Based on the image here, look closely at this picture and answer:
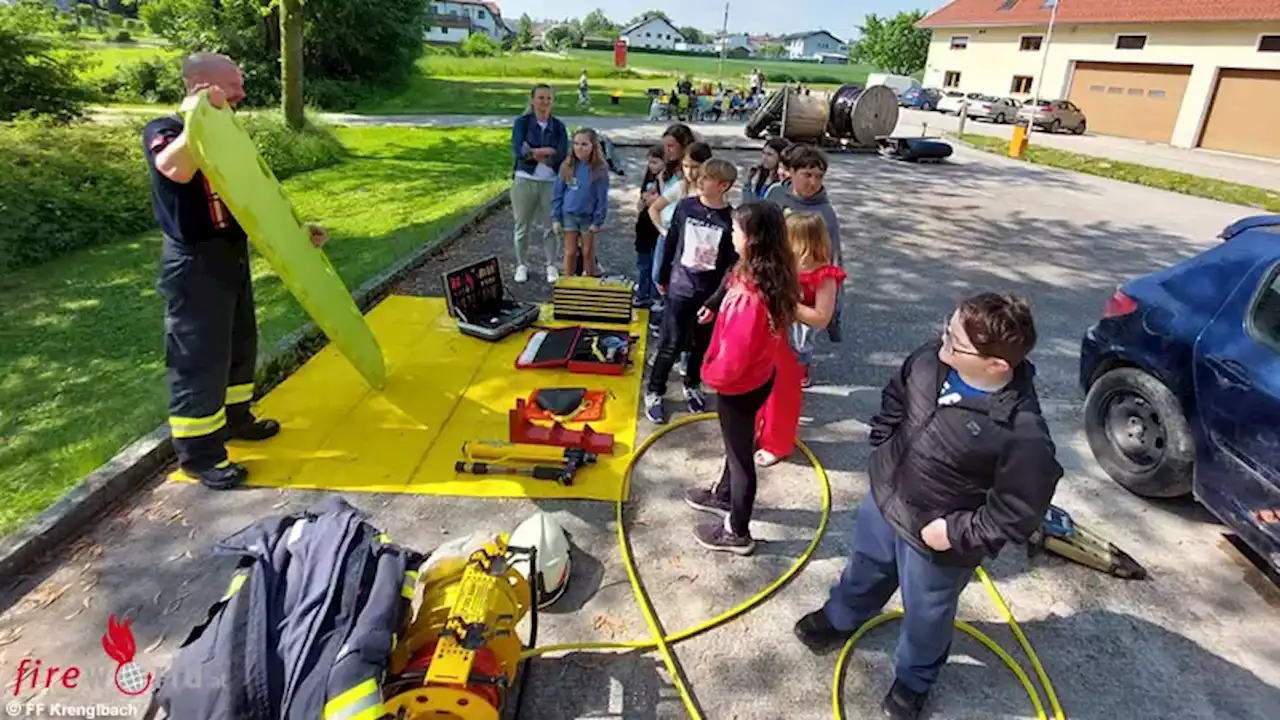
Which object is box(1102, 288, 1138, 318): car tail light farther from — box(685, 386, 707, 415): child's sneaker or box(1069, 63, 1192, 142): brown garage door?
box(1069, 63, 1192, 142): brown garage door

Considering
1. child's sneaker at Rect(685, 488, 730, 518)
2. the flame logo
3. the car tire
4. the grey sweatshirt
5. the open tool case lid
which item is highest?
the grey sweatshirt

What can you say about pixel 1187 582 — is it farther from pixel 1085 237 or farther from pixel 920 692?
pixel 1085 237

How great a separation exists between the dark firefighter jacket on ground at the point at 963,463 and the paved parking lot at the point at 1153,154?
2040 centimetres

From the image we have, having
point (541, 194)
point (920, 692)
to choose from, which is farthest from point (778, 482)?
point (541, 194)

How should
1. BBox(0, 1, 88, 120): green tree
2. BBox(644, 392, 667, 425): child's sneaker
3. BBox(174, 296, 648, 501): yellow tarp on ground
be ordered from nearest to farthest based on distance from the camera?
1. BBox(174, 296, 648, 501): yellow tarp on ground
2. BBox(644, 392, 667, 425): child's sneaker
3. BBox(0, 1, 88, 120): green tree

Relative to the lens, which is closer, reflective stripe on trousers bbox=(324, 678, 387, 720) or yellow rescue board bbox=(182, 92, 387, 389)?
reflective stripe on trousers bbox=(324, 678, 387, 720)

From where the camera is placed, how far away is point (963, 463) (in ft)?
7.39

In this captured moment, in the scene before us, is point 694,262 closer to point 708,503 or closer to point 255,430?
point 708,503

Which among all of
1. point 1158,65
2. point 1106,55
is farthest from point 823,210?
point 1106,55

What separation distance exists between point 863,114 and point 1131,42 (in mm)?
19880

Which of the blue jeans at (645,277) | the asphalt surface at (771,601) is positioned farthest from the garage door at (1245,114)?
the blue jeans at (645,277)

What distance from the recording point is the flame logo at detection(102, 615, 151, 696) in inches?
109

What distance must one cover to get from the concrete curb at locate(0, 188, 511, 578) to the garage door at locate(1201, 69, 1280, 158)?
3125 centimetres

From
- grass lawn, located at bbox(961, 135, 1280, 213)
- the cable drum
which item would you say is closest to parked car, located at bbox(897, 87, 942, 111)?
grass lawn, located at bbox(961, 135, 1280, 213)
